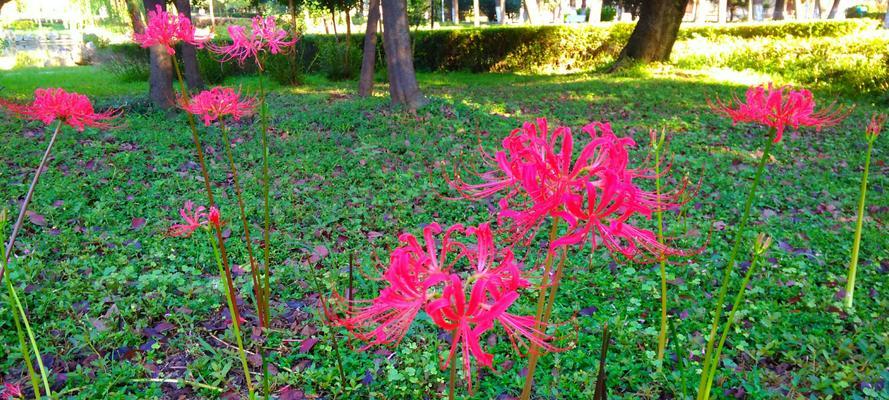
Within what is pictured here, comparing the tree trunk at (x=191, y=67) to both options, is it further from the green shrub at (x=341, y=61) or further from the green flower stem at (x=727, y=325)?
the green flower stem at (x=727, y=325)

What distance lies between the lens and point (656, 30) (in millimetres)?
13234

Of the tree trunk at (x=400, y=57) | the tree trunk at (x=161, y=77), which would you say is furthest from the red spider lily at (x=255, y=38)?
the tree trunk at (x=161, y=77)

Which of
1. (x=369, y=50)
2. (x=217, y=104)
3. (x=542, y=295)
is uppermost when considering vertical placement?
(x=369, y=50)

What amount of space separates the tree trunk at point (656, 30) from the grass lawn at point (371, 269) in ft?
21.3

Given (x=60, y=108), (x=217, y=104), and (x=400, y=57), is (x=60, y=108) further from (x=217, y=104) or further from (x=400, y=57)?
(x=400, y=57)

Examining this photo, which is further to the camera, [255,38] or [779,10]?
[779,10]

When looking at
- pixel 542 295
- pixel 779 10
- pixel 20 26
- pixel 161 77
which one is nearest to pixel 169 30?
pixel 542 295

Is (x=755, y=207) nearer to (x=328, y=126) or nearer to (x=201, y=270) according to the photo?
(x=201, y=270)

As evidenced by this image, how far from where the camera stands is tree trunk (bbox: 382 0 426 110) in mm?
7891

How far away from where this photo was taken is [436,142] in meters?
6.45

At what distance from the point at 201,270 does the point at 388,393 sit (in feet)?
5.73

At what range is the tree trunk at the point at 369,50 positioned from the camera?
9797mm

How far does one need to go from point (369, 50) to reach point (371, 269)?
7.00 m

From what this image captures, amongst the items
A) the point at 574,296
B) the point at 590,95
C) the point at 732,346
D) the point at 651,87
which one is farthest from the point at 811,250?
the point at 651,87
